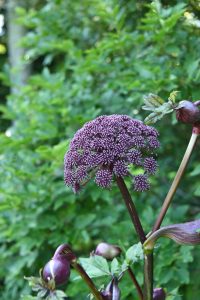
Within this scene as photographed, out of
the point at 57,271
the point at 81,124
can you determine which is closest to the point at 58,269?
the point at 57,271

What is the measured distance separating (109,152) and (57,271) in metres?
0.22

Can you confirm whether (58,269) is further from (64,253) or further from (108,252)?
(108,252)

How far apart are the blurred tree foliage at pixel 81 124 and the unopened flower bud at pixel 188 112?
26.1 inches

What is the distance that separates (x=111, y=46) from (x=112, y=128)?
3.51 feet

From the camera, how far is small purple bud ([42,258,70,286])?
91cm

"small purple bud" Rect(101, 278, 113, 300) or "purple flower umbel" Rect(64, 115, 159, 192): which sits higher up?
"purple flower umbel" Rect(64, 115, 159, 192)

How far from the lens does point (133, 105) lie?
6.81 feet

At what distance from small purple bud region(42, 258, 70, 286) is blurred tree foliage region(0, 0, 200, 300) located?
810 millimetres

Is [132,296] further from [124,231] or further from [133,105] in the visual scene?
[133,105]

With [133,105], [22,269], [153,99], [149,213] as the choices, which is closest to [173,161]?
[133,105]

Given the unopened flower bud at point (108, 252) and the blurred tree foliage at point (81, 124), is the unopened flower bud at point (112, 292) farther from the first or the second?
the blurred tree foliage at point (81, 124)

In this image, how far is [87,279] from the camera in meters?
0.98

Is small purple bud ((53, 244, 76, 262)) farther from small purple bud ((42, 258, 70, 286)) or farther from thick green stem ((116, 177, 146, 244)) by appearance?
thick green stem ((116, 177, 146, 244))

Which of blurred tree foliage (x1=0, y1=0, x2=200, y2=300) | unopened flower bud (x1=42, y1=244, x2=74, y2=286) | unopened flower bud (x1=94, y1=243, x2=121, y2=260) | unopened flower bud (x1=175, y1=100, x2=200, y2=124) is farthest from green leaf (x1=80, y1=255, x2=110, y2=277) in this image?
blurred tree foliage (x1=0, y1=0, x2=200, y2=300)
